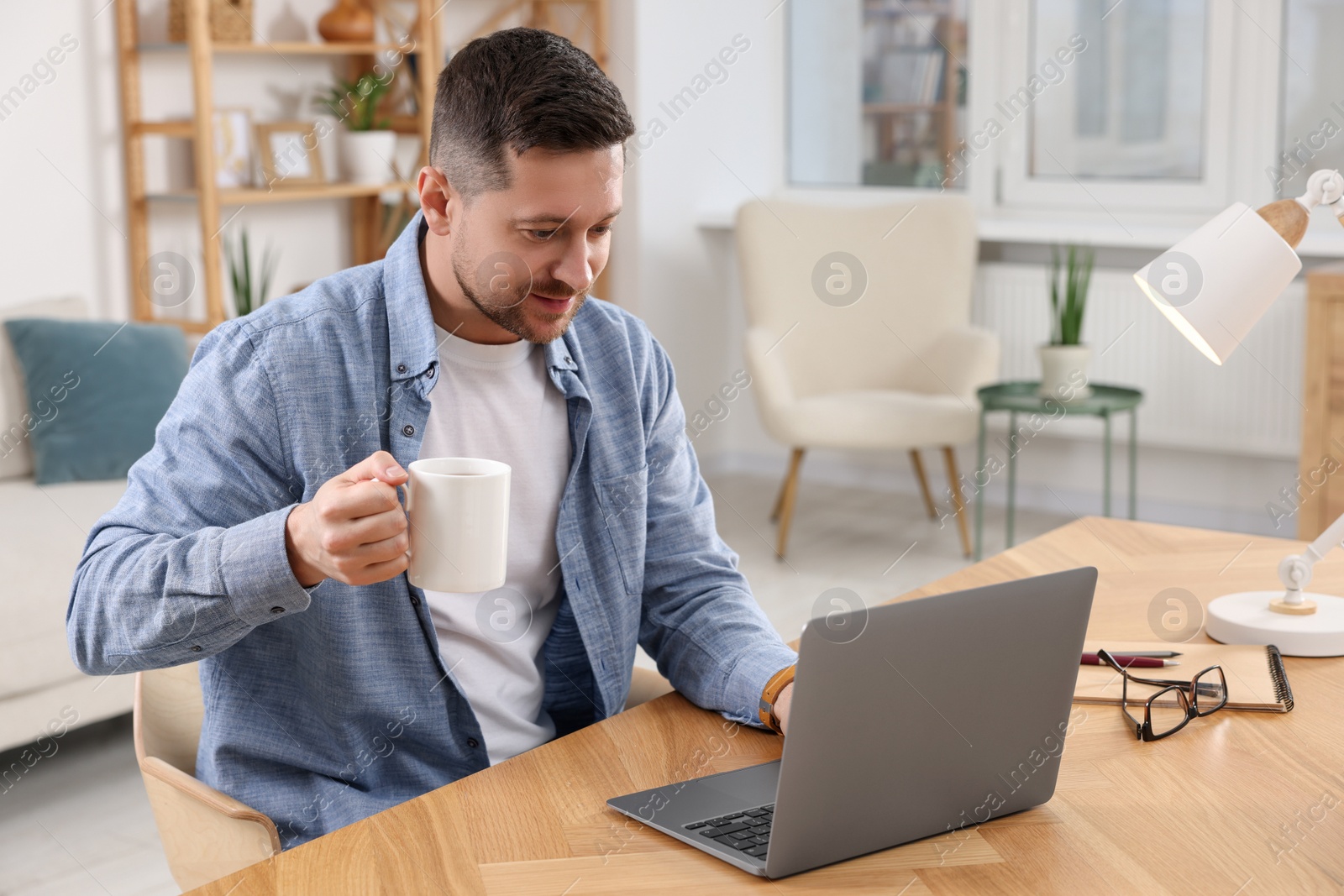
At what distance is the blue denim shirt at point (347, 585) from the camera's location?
1.14 m

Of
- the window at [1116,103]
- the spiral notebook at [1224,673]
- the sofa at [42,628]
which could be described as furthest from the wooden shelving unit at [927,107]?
the spiral notebook at [1224,673]

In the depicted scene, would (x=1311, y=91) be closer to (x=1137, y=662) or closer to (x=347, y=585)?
(x=1137, y=662)

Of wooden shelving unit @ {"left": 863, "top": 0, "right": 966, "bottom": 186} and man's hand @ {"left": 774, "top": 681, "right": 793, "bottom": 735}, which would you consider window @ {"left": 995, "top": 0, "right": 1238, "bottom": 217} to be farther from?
man's hand @ {"left": 774, "top": 681, "right": 793, "bottom": 735}

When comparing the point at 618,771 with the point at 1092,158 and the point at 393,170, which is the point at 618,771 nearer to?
the point at 393,170

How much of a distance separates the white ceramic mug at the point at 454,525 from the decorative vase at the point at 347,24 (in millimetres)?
3392

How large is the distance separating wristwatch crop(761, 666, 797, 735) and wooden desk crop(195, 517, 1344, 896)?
12 millimetres

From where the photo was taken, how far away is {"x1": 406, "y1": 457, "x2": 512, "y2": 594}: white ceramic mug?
994mm

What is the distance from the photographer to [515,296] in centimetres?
132

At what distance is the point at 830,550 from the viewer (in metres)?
4.18

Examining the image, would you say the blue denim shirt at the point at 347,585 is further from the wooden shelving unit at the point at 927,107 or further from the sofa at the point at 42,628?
the wooden shelving unit at the point at 927,107

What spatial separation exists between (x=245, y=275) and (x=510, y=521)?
8.19 feet

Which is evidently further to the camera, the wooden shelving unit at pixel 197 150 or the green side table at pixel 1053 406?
the green side table at pixel 1053 406

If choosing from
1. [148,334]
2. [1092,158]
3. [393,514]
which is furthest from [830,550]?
[393,514]

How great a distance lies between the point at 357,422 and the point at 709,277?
3905mm
